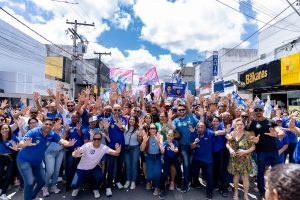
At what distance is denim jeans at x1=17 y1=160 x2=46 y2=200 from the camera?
14.9 ft

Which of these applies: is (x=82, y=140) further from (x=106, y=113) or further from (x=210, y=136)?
(x=210, y=136)

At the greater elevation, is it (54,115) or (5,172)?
(54,115)

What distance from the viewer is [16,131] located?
612 cm

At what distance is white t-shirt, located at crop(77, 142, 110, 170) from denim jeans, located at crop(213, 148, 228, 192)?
8.99 feet

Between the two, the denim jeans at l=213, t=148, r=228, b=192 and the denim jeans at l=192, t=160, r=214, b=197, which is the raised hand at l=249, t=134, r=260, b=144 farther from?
the denim jeans at l=192, t=160, r=214, b=197

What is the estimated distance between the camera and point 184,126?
591cm

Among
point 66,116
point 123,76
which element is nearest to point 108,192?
point 66,116

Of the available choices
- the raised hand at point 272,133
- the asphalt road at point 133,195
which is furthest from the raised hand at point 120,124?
the raised hand at point 272,133

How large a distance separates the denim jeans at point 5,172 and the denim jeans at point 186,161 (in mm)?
3931

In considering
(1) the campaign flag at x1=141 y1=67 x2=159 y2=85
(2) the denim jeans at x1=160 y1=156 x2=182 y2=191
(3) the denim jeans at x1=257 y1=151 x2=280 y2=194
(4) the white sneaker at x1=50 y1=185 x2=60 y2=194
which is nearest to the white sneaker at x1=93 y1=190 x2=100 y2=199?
(4) the white sneaker at x1=50 y1=185 x2=60 y2=194

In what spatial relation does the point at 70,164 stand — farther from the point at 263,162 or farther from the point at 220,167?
the point at 263,162

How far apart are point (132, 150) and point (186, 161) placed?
1.36 m

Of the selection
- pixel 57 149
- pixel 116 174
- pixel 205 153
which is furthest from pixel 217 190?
pixel 57 149

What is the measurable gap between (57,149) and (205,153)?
11.4ft
